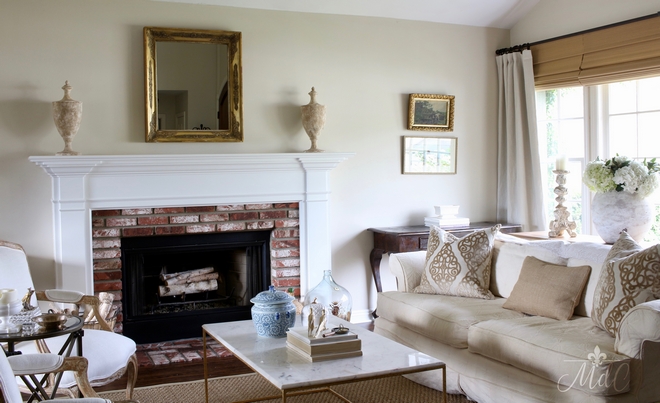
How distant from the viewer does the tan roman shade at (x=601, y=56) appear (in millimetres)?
4430

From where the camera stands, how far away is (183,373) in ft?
13.0

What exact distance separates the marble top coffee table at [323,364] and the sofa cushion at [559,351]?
51 centimetres

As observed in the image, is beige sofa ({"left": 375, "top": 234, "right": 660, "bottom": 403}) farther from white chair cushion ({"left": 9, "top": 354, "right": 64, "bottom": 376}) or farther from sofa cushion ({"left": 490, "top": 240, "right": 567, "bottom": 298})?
white chair cushion ({"left": 9, "top": 354, "right": 64, "bottom": 376})

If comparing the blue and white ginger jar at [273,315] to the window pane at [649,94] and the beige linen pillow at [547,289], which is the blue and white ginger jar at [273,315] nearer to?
the beige linen pillow at [547,289]

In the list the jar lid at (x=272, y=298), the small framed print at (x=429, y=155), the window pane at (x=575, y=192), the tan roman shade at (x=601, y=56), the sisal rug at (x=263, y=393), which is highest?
the tan roman shade at (x=601, y=56)

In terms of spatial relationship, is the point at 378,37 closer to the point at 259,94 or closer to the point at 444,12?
the point at 444,12

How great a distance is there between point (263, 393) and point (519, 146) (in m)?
3.00

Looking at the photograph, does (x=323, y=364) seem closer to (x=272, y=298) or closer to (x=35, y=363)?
(x=272, y=298)

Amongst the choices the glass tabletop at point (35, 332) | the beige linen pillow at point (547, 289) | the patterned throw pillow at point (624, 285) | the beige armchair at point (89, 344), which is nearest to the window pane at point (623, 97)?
the beige linen pillow at point (547, 289)

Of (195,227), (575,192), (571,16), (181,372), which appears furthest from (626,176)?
(181,372)

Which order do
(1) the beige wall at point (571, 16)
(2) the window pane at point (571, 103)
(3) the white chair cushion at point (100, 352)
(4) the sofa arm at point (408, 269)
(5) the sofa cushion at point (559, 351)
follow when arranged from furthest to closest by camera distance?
(2) the window pane at point (571, 103)
(1) the beige wall at point (571, 16)
(4) the sofa arm at point (408, 269)
(3) the white chair cushion at point (100, 352)
(5) the sofa cushion at point (559, 351)

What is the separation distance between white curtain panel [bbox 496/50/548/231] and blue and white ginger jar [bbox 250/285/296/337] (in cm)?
290

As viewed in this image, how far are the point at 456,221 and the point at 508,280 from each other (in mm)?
1332

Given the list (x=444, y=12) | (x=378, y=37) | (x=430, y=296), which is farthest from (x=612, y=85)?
(x=430, y=296)
